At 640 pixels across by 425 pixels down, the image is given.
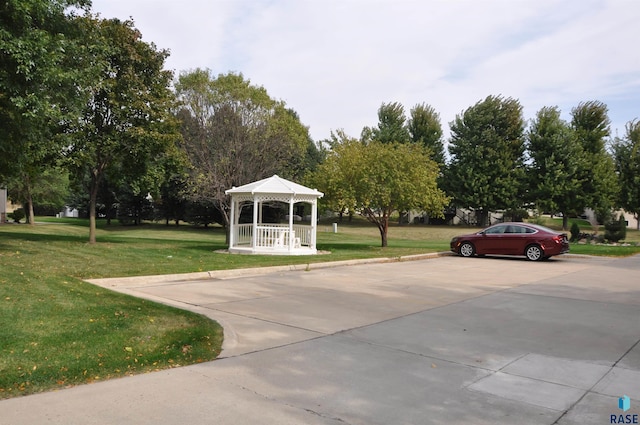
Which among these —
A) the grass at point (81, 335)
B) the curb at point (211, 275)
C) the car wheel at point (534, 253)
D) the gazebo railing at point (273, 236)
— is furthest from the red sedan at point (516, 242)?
the grass at point (81, 335)

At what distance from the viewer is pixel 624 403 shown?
4.54 meters

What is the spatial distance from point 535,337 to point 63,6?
14486 mm

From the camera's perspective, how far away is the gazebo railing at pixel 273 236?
20.4 m

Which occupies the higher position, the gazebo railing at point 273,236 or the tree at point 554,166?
the tree at point 554,166

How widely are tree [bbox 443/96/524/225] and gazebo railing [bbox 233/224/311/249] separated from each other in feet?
97.1

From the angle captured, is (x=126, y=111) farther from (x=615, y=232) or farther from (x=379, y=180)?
(x=615, y=232)

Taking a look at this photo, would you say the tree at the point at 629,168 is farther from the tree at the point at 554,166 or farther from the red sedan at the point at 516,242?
the red sedan at the point at 516,242

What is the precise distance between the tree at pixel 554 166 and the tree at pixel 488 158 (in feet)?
5.66

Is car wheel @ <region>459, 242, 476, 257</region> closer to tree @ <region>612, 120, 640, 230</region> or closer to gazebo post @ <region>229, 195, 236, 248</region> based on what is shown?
gazebo post @ <region>229, 195, 236, 248</region>

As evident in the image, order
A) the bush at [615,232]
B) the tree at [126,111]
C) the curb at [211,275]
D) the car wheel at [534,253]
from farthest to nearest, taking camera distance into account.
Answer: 1. the bush at [615,232]
2. the car wheel at [534,253]
3. the tree at [126,111]
4. the curb at [211,275]

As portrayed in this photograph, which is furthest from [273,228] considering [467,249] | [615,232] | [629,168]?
[629,168]

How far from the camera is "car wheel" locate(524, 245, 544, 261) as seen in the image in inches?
784

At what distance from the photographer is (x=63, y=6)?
14.1 metres

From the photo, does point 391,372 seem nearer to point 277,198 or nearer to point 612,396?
point 612,396
